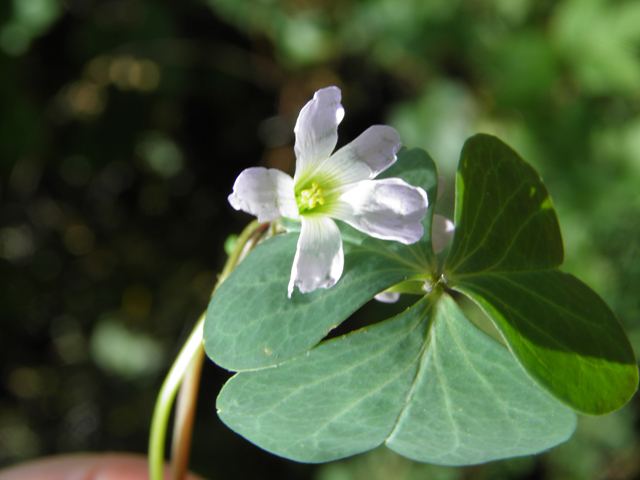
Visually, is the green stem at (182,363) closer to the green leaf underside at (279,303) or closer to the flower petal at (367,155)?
the green leaf underside at (279,303)

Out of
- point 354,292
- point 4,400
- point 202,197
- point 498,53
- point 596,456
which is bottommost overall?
point 4,400

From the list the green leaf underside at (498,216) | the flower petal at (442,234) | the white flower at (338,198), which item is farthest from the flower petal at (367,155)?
the flower petal at (442,234)

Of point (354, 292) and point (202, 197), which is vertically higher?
point (354, 292)

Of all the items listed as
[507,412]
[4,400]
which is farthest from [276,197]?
[4,400]

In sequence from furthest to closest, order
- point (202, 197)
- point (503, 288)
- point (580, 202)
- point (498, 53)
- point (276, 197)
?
1. point (202, 197)
2. point (498, 53)
3. point (580, 202)
4. point (503, 288)
5. point (276, 197)

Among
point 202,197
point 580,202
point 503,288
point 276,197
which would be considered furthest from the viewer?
point 202,197

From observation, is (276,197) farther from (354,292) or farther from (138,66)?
(138,66)
